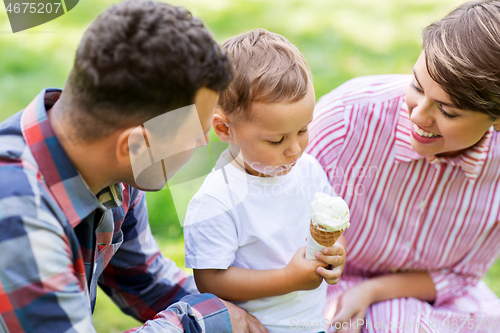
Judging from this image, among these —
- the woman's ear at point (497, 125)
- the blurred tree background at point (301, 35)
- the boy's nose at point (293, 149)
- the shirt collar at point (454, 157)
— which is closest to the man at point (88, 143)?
the boy's nose at point (293, 149)

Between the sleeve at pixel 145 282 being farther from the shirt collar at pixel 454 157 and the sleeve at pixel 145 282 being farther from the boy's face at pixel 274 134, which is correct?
the shirt collar at pixel 454 157

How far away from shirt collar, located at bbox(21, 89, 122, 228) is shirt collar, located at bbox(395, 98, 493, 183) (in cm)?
114

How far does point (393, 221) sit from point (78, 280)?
4.04ft

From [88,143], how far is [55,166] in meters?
0.09

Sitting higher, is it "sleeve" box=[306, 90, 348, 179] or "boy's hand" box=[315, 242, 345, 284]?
"sleeve" box=[306, 90, 348, 179]

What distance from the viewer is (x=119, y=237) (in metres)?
1.58

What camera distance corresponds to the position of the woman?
66.9 inches

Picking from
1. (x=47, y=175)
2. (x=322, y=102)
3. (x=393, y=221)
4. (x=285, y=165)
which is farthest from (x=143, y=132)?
(x=393, y=221)

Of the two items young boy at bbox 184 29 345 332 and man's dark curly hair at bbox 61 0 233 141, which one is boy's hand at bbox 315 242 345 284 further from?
man's dark curly hair at bbox 61 0 233 141

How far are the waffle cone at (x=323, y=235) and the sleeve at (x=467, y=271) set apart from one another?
0.77 metres

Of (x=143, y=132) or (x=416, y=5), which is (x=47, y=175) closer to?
(x=143, y=132)

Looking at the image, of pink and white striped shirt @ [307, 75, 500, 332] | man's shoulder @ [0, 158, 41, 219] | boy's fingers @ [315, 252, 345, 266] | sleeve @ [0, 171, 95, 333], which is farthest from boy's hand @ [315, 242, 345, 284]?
Answer: man's shoulder @ [0, 158, 41, 219]

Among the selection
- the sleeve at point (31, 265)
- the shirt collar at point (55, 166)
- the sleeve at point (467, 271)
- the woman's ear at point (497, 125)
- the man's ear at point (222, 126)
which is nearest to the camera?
the sleeve at point (31, 265)

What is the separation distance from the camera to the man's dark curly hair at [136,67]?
40.8 inches
